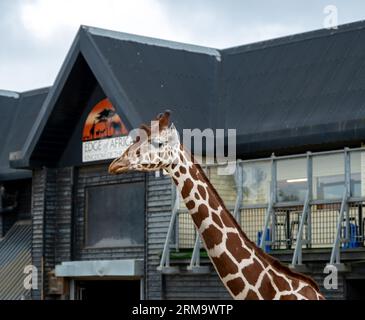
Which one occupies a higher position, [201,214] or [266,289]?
[201,214]

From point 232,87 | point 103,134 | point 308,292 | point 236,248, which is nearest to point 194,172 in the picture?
point 236,248

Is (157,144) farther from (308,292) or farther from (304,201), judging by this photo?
(304,201)

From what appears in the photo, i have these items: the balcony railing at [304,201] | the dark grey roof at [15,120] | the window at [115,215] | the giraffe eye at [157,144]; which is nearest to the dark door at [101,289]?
the window at [115,215]

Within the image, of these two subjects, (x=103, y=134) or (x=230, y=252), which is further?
(x=103, y=134)

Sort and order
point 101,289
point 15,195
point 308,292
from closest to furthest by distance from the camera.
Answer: point 308,292 < point 101,289 < point 15,195

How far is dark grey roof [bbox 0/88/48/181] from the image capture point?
3538cm

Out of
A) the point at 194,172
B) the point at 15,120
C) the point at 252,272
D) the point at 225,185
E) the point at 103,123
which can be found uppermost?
the point at 15,120

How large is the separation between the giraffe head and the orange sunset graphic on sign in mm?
13779

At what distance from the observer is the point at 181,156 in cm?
1583

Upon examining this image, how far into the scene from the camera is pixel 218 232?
15.4 meters

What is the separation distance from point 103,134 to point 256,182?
6517mm

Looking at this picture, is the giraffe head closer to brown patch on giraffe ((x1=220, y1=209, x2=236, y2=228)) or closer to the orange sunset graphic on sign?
brown patch on giraffe ((x1=220, y1=209, x2=236, y2=228))

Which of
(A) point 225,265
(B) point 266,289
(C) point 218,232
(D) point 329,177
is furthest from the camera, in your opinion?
(D) point 329,177
